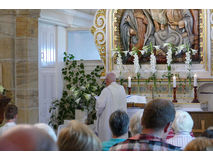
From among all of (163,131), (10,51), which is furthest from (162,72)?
(163,131)

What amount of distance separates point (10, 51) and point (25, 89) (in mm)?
821

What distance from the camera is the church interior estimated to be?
817 centimetres

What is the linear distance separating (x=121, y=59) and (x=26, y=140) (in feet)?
22.6

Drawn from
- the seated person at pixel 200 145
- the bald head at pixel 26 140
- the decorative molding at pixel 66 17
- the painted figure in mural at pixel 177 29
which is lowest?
the seated person at pixel 200 145

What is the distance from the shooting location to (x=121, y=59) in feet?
28.7

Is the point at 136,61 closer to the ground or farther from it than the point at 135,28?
closer to the ground

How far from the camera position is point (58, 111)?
958 centimetres

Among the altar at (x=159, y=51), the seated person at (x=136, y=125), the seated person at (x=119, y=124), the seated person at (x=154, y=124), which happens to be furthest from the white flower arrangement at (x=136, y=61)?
the seated person at (x=154, y=124)

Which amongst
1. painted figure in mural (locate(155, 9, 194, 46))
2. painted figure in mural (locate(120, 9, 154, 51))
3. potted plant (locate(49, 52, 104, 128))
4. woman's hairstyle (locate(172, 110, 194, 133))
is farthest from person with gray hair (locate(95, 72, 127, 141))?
woman's hairstyle (locate(172, 110, 194, 133))

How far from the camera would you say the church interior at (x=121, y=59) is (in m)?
8.17

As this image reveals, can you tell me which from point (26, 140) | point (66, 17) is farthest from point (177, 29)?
point (26, 140)

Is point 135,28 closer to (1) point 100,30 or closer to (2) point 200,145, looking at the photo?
(1) point 100,30

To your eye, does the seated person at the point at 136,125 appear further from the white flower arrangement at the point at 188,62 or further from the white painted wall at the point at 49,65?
the white painted wall at the point at 49,65

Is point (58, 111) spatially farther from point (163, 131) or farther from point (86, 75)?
point (163, 131)
